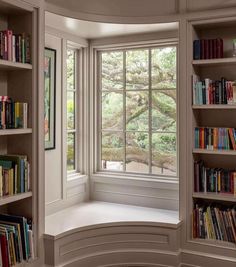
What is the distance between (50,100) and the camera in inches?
133

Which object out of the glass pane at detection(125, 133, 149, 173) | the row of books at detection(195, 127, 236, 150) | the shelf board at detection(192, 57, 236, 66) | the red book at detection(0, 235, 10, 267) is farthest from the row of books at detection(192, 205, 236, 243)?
the red book at detection(0, 235, 10, 267)

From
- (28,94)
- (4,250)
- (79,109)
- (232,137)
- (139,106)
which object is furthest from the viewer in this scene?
(79,109)

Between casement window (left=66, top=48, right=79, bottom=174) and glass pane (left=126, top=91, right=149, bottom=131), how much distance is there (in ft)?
1.95

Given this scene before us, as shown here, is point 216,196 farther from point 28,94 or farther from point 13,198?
point 28,94

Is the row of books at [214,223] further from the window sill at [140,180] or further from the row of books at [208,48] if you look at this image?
the row of books at [208,48]

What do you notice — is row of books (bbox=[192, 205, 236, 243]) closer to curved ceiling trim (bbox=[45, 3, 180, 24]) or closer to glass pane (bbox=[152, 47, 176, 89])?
glass pane (bbox=[152, 47, 176, 89])

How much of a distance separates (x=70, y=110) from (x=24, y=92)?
3.58 ft

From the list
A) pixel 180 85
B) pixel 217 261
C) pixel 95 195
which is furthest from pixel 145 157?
pixel 217 261

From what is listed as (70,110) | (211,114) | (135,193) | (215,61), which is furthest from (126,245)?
(215,61)

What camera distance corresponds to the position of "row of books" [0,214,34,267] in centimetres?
248

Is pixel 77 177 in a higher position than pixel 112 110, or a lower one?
lower

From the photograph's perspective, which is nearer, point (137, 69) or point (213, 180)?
point (213, 180)

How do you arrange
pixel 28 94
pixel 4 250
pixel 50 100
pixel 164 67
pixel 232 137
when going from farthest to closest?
pixel 164 67 → pixel 50 100 → pixel 232 137 → pixel 28 94 → pixel 4 250

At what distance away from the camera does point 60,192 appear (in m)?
3.58
